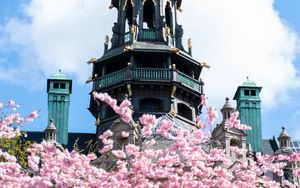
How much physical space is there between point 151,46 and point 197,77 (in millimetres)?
6286

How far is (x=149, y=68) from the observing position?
61875 millimetres

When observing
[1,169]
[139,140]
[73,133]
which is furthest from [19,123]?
[73,133]

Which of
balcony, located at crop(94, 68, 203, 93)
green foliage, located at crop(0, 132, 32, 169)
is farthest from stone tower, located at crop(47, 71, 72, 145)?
green foliage, located at crop(0, 132, 32, 169)

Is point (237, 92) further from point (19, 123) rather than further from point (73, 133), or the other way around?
point (19, 123)

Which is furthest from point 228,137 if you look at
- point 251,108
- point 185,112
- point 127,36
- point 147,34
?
point 251,108

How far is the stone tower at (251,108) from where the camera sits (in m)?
74.2

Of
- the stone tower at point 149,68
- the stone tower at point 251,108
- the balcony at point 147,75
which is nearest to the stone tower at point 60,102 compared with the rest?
the stone tower at point 149,68

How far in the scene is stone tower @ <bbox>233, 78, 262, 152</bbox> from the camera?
74.2m

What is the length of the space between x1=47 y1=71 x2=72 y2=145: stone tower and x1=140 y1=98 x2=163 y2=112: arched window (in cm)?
1200

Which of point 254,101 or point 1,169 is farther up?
point 254,101

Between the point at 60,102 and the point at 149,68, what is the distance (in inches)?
656

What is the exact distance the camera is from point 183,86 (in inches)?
2436

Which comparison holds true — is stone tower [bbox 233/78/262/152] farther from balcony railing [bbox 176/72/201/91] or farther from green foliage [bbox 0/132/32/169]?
green foliage [bbox 0/132/32/169]

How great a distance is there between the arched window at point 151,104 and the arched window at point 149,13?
9.39 metres
